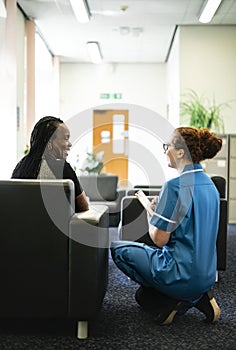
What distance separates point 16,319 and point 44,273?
0.25 m

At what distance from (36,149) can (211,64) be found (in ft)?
16.5

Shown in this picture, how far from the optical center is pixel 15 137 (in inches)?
225

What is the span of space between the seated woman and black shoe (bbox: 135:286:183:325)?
55cm

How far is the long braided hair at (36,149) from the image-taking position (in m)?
2.25

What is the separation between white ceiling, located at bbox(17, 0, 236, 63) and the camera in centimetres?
603

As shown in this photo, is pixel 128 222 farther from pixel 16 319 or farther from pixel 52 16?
pixel 52 16

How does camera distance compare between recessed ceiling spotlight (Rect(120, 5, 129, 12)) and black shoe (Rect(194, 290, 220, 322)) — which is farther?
recessed ceiling spotlight (Rect(120, 5, 129, 12))

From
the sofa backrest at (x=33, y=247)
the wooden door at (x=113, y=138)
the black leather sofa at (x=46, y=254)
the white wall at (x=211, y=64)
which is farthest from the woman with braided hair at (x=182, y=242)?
the wooden door at (x=113, y=138)

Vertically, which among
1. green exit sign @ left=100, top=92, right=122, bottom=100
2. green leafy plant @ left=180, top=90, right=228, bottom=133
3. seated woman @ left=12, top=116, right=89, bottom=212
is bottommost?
seated woman @ left=12, top=116, right=89, bottom=212

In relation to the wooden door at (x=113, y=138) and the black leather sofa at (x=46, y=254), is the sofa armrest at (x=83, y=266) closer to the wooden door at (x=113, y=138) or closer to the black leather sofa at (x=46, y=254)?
the black leather sofa at (x=46, y=254)

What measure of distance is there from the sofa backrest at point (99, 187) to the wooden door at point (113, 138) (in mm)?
4035

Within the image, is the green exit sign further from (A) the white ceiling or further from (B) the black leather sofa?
(B) the black leather sofa

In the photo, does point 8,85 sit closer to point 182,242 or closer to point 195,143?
point 195,143

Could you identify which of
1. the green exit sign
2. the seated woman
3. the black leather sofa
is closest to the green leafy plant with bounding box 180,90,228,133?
the green exit sign
